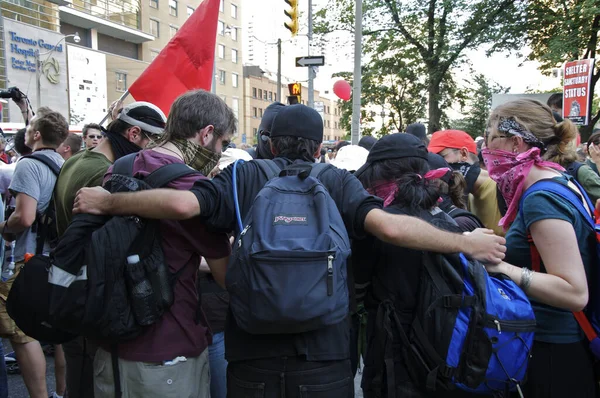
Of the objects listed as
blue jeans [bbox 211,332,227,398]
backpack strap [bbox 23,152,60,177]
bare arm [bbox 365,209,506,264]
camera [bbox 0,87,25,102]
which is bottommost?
blue jeans [bbox 211,332,227,398]

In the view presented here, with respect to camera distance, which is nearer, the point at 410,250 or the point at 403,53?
the point at 410,250

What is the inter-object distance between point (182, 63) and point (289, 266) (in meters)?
3.49

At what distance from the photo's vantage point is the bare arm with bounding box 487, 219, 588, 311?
1935mm

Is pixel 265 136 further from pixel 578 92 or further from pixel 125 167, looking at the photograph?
pixel 578 92

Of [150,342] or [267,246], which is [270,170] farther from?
[150,342]

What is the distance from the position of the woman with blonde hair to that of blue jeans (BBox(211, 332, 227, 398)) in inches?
60.7

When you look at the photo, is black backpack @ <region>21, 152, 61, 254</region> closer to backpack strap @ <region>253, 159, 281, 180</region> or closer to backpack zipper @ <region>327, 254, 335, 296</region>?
backpack strap @ <region>253, 159, 281, 180</region>

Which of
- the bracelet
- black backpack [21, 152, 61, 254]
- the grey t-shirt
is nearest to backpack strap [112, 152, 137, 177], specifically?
black backpack [21, 152, 61, 254]

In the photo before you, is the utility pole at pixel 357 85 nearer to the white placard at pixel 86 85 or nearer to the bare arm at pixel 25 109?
the bare arm at pixel 25 109

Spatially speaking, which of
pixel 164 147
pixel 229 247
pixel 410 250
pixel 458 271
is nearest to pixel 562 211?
pixel 458 271

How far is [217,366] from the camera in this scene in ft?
8.78

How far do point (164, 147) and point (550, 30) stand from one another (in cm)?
1927

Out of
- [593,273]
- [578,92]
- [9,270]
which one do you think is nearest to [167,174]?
[593,273]

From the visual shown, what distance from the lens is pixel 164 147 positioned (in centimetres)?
227
